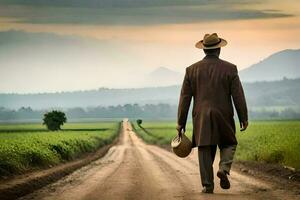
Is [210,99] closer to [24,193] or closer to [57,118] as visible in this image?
[24,193]

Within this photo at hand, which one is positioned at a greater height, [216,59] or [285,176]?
[216,59]

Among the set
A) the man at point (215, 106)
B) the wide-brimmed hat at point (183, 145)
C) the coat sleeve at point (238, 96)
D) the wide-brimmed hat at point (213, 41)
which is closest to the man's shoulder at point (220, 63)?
the man at point (215, 106)

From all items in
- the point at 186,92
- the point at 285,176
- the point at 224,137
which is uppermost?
the point at 186,92

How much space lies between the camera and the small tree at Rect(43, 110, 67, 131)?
308 ft

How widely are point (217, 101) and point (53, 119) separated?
83.7m

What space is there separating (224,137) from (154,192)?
179cm

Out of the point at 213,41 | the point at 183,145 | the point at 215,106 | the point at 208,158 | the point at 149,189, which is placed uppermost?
the point at 213,41

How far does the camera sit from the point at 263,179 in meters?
17.5

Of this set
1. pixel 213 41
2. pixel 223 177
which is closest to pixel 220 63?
pixel 213 41

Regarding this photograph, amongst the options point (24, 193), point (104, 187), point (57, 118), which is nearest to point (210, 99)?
point (104, 187)

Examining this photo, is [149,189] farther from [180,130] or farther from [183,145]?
[180,130]

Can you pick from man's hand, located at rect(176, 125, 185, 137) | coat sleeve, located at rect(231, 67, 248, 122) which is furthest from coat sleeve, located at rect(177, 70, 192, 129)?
coat sleeve, located at rect(231, 67, 248, 122)

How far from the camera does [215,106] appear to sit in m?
12.5

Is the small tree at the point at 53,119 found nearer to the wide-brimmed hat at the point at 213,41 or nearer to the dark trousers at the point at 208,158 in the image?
the dark trousers at the point at 208,158
